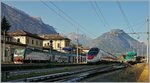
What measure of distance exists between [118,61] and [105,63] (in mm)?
17732

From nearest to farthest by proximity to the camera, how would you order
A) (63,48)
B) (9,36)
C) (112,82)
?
(112,82)
(9,36)
(63,48)

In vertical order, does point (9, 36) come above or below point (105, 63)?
above

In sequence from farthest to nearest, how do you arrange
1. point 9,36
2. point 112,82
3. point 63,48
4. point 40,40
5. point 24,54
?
1. point 63,48
2. point 40,40
3. point 9,36
4. point 24,54
5. point 112,82

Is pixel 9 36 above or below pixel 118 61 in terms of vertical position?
above

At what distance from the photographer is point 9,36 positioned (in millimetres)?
109812

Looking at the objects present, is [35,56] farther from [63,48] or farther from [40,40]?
[63,48]

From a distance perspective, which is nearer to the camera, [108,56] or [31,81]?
[31,81]

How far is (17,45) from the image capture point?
336 ft

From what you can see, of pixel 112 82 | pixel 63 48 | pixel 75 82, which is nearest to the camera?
pixel 75 82

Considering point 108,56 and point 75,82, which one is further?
point 108,56

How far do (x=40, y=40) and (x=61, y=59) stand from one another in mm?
A: 27829

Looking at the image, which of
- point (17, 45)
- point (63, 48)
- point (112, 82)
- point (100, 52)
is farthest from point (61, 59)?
point (112, 82)

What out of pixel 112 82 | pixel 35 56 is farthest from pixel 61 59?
pixel 112 82

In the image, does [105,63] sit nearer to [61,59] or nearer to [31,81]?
[61,59]
